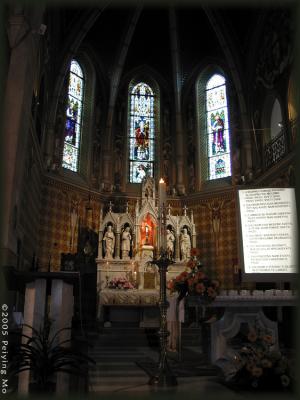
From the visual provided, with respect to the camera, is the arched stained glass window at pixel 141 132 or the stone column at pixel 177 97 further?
the arched stained glass window at pixel 141 132

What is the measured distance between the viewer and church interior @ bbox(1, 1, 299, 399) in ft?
30.1

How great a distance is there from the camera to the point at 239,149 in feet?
56.5

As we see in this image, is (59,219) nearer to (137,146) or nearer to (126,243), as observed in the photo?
(126,243)

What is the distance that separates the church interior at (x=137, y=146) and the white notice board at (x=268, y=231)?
75.9 inches

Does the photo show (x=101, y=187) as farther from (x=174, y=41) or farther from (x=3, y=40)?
(x=3, y=40)

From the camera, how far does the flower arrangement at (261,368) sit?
179 inches

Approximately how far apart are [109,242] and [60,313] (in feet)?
34.4

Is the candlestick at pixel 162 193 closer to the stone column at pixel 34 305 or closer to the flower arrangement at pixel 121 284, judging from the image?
the stone column at pixel 34 305

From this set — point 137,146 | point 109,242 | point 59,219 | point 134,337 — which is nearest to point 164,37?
point 137,146

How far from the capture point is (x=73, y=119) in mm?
17938

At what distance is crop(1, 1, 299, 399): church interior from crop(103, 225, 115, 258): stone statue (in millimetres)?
76

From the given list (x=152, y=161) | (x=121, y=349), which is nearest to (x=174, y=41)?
(x=152, y=161)

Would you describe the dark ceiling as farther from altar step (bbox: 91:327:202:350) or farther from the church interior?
altar step (bbox: 91:327:202:350)

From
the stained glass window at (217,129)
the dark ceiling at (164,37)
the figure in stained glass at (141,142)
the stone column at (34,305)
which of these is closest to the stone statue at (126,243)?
the figure in stained glass at (141,142)
